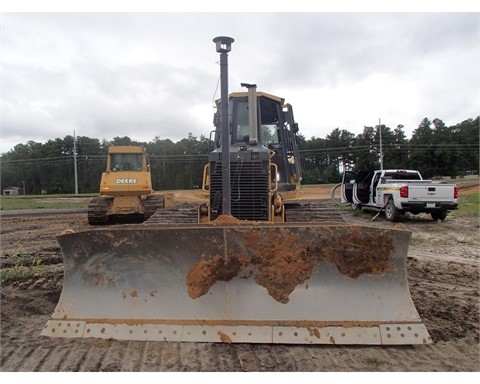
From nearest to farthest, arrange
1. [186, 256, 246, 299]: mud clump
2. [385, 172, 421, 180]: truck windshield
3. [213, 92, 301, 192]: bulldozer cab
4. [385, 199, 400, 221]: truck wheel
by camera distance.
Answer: [186, 256, 246, 299]: mud clump, [213, 92, 301, 192]: bulldozer cab, [385, 199, 400, 221]: truck wheel, [385, 172, 421, 180]: truck windshield

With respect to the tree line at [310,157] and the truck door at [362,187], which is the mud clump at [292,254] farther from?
the tree line at [310,157]

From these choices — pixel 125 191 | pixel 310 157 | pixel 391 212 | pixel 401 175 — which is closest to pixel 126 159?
pixel 125 191

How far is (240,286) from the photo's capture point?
3680 millimetres

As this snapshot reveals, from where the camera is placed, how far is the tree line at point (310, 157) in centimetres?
5994

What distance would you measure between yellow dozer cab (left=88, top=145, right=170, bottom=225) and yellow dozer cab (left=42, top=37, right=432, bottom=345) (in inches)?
378

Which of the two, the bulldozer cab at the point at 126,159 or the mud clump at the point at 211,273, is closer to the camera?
the mud clump at the point at 211,273

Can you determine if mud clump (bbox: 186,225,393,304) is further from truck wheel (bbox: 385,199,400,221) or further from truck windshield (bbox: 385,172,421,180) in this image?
truck windshield (bbox: 385,172,421,180)

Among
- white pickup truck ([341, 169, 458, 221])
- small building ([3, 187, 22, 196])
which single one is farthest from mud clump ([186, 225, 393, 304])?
small building ([3, 187, 22, 196])

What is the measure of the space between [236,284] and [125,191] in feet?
34.0

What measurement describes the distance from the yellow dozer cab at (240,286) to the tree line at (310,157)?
5115 centimetres

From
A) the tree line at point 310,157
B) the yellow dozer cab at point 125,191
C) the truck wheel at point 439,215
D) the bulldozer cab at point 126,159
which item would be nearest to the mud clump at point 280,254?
the yellow dozer cab at point 125,191

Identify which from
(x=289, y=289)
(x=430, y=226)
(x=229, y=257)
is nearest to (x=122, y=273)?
(x=229, y=257)

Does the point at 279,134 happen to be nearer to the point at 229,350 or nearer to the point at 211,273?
the point at 211,273

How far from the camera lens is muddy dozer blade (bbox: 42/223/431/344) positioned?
11.6ft
